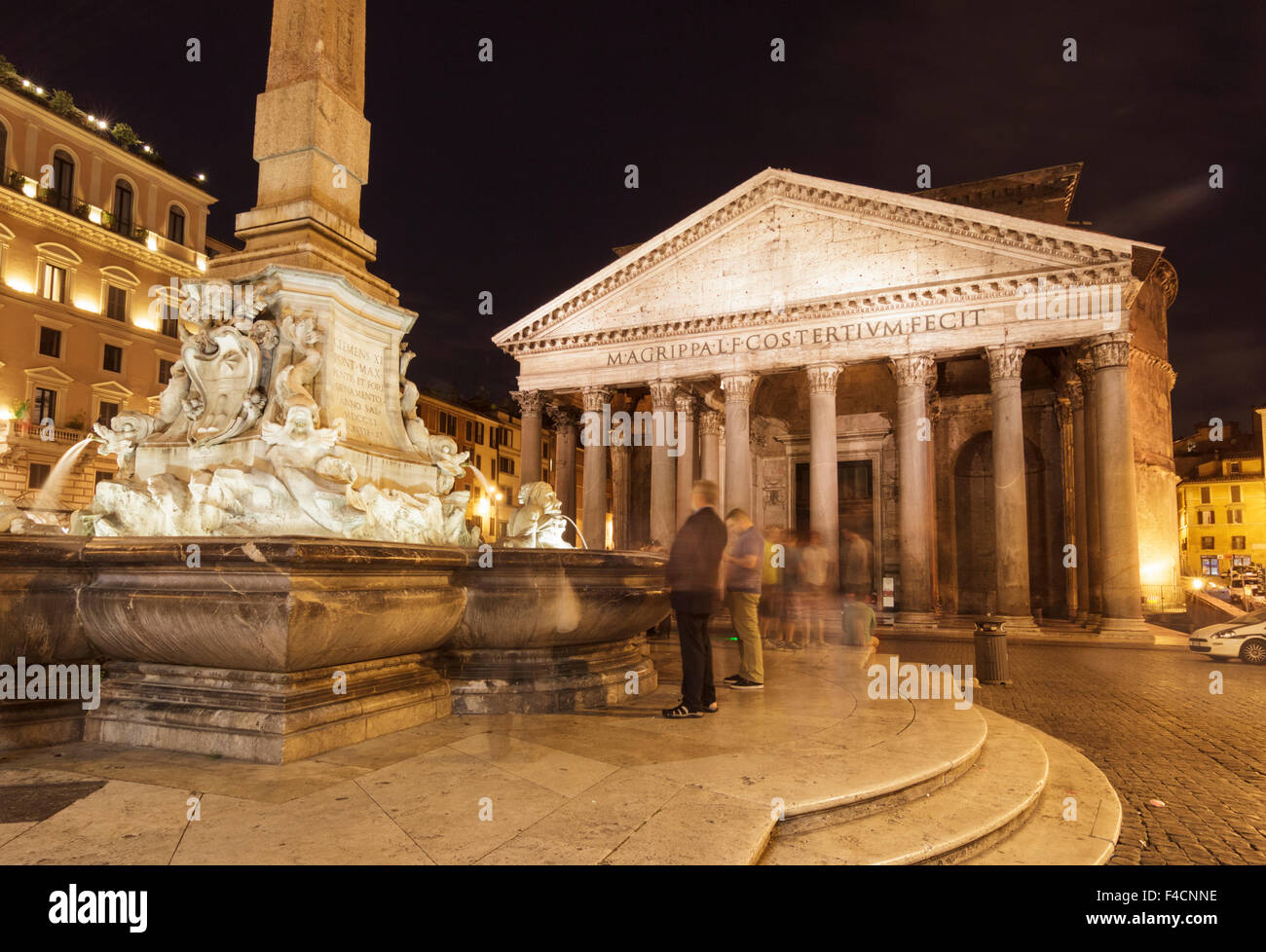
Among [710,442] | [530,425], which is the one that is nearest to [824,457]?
[710,442]

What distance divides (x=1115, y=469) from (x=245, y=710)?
22023mm

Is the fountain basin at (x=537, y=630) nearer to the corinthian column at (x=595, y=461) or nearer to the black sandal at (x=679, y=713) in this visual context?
the black sandal at (x=679, y=713)

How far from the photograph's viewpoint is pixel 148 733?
432cm

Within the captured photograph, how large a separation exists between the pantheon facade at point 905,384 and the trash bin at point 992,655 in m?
7.36

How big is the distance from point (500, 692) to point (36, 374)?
29.8 meters

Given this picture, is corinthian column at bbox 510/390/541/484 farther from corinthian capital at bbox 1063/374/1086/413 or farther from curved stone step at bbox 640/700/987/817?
curved stone step at bbox 640/700/987/817

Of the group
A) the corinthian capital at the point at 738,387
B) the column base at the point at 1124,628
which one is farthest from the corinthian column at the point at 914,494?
the corinthian capital at the point at 738,387

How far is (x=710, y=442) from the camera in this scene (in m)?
29.4

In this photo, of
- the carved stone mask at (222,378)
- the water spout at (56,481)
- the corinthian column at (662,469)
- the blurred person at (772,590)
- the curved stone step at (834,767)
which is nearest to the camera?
the curved stone step at (834,767)

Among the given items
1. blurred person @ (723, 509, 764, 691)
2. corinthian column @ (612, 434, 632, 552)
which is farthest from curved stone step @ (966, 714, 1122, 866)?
corinthian column @ (612, 434, 632, 552)

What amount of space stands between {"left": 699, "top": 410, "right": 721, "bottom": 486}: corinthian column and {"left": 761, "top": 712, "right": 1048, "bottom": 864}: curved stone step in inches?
944

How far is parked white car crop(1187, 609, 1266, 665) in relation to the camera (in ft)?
45.2

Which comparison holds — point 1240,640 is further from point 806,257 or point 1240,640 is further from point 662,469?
point 662,469

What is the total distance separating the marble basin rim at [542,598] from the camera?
5.52m
